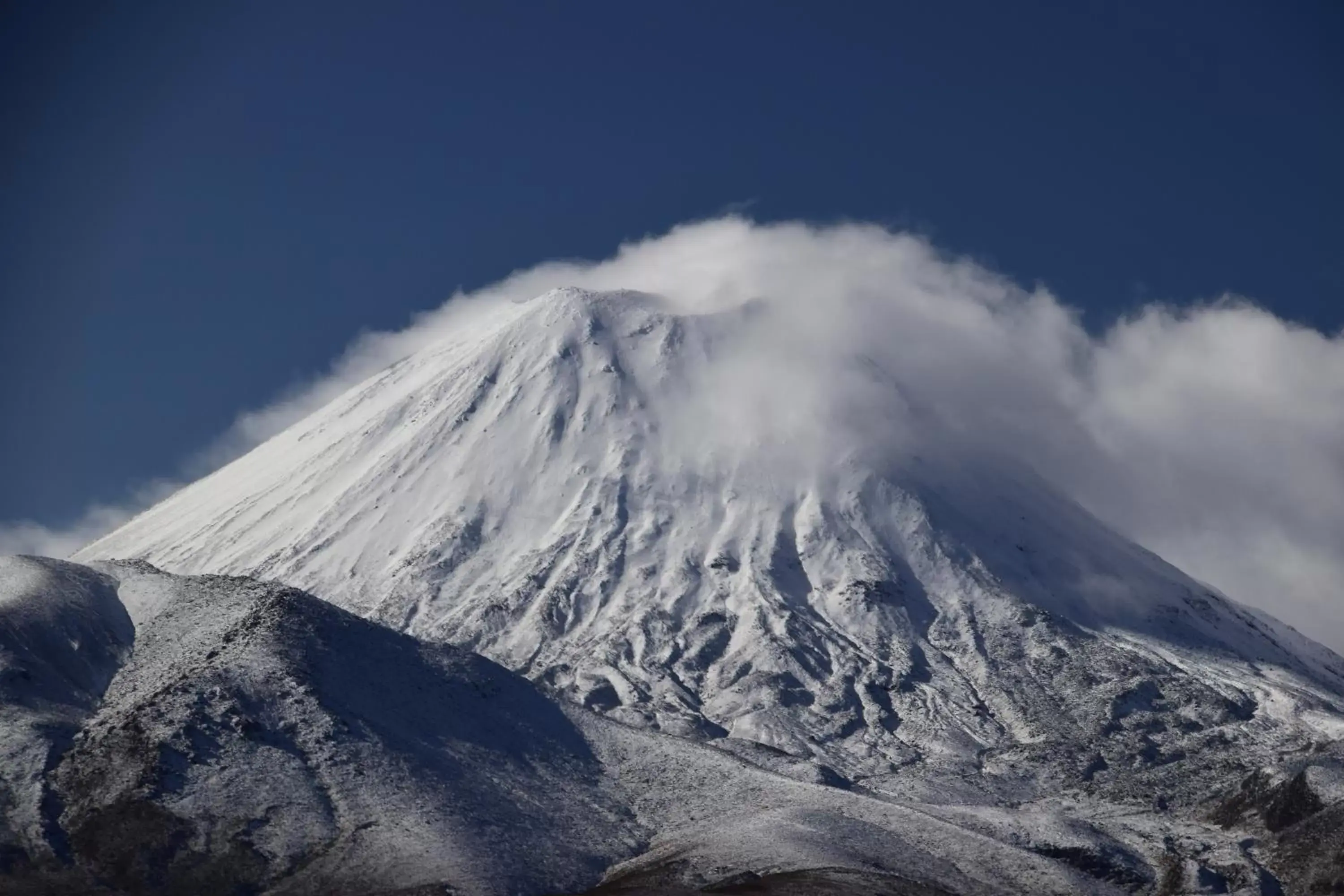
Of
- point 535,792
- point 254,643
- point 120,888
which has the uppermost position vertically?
point 254,643

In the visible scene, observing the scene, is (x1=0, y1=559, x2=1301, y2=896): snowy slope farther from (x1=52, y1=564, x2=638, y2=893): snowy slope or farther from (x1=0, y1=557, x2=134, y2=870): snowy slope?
(x1=0, y1=557, x2=134, y2=870): snowy slope

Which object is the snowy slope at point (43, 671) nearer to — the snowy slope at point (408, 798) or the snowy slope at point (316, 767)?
the snowy slope at point (408, 798)

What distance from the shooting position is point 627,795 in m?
145

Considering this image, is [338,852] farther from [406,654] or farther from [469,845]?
[406,654]

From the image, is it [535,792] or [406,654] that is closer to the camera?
[535,792]

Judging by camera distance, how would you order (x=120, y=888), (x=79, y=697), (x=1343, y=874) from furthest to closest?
1. (x=79, y=697)
2. (x=1343, y=874)
3. (x=120, y=888)

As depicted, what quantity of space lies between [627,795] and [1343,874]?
6249cm

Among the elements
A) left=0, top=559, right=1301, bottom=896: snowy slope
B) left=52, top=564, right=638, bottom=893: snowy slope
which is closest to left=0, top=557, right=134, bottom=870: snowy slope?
left=0, top=559, right=1301, bottom=896: snowy slope

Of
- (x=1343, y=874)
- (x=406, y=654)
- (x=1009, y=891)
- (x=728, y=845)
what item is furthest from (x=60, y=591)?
(x=1343, y=874)

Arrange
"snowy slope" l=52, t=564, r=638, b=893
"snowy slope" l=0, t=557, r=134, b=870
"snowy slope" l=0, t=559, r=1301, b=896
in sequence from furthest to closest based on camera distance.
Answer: "snowy slope" l=0, t=557, r=134, b=870, "snowy slope" l=0, t=559, r=1301, b=896, "snowy slope" l=52, t=564, r=638, b=893

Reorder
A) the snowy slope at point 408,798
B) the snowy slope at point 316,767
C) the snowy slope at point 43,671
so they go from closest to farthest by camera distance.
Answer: the snowy slope at point 316,767, the snowy slope at point 408,798, the snowy slope at point 43,671

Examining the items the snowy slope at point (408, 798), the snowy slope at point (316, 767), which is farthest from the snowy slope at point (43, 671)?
the snowy slope at point (316, 767)

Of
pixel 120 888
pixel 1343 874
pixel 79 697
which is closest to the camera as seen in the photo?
pixel 120 888

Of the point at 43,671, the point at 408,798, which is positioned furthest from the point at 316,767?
the point at 43,671
